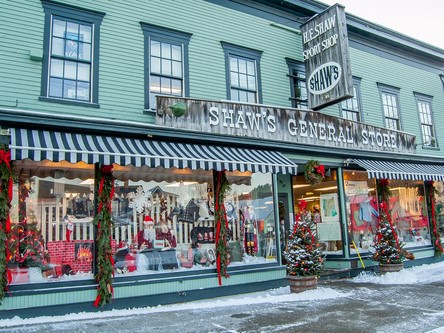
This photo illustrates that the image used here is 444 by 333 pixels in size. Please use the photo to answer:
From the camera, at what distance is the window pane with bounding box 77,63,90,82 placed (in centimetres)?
920

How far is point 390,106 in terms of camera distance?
1563cm

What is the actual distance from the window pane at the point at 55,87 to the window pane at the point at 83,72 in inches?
17.5

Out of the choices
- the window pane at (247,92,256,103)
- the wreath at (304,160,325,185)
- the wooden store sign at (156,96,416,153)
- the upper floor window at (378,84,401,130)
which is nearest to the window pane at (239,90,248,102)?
the window pane at (247,92,256,103)

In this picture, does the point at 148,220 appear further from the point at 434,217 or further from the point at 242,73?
the point at 434,217

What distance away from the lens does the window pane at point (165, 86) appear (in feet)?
33.6

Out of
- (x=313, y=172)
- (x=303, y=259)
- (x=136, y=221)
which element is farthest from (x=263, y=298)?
(x=313, y=172)

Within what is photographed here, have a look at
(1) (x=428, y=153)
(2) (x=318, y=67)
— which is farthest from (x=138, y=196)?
(1) (x=428, y=153)

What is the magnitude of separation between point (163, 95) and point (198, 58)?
1.72 m

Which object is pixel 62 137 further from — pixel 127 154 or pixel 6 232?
pixel 6 232

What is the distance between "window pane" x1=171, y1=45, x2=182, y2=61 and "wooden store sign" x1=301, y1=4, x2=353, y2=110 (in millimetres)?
4017

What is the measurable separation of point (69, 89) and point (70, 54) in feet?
2.75

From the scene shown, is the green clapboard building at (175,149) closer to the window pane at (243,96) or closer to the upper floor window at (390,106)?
the window pane at (243,96)

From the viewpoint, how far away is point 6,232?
7.60m

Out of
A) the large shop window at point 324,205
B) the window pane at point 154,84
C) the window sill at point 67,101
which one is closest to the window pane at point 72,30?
the window sill at point 67,101
